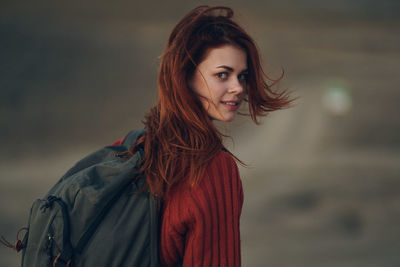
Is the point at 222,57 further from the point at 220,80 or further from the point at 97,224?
the point at 97,224

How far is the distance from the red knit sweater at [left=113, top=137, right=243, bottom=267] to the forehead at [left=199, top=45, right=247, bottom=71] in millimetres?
296

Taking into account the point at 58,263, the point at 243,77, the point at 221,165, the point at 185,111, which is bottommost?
the point at 58,263

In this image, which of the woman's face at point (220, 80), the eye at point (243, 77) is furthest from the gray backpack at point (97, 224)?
the eye at point (243, 77)

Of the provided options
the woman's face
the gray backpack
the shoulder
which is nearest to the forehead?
the woman's face

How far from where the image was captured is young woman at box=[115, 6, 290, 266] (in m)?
1.06

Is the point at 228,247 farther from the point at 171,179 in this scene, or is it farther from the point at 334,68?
the point at 334,68

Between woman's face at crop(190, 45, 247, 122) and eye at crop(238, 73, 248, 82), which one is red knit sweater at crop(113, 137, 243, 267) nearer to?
woman's face at crop(190, 45, 247, 122)

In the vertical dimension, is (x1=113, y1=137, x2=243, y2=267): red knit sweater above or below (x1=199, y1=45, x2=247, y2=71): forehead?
below

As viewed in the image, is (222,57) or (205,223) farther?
(222,57)

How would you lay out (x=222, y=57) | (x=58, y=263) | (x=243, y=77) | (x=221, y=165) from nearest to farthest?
(x=58, y=263)
(x=221, y=165)
(x=222, y=57)
(x=243, y=77)

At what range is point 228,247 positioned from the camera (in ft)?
3.54

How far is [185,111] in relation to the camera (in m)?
1.18

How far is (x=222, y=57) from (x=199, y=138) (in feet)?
0.85

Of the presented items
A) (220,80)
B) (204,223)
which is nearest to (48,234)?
(204,223)
